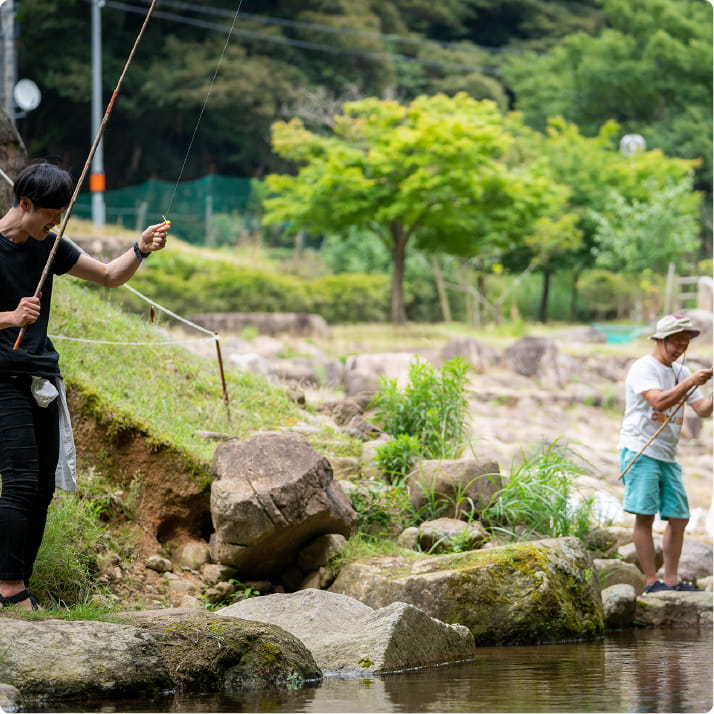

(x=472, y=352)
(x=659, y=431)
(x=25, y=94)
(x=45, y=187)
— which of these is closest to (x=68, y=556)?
(x=45, y=187)

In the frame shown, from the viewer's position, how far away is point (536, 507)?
707 cm

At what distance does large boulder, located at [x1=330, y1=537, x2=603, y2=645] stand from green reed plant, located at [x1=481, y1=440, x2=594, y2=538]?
37.3 inches

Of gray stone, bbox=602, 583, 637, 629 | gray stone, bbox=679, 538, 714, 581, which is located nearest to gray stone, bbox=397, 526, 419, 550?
gray stone, bbox=602, 583, 637, 629

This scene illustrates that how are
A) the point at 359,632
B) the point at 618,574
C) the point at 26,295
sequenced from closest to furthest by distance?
the point at 26,295 < the point at 359,632 < the point at 618,574

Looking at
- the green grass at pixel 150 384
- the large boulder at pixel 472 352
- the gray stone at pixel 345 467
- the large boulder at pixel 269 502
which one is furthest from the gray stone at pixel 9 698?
the large boulder at pixel 472 352

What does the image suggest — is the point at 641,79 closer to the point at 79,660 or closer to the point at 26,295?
the point at 26,295

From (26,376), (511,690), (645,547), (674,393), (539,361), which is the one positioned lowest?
(539,361)

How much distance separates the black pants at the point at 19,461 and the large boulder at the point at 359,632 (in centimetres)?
130

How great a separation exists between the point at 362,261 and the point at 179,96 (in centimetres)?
777

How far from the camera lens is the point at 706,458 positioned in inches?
685

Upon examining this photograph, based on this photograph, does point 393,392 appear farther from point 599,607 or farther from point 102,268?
point 102,268

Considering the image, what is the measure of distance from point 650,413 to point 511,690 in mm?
2964

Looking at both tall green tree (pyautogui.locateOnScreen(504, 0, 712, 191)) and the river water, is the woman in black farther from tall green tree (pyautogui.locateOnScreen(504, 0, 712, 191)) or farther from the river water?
tall green tree (pyautogui.locateOnScreen(504, 0, 712, 191))

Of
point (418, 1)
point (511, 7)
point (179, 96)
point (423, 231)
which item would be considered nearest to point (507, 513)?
point (423, 231)
